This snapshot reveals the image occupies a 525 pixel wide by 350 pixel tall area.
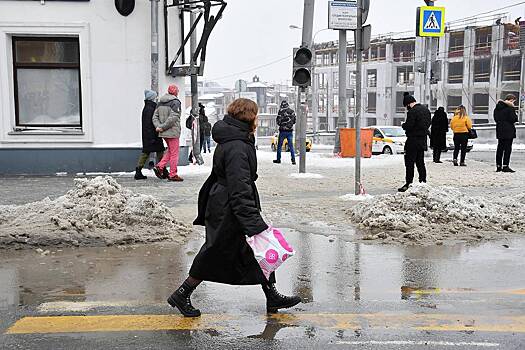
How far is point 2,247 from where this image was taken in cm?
714

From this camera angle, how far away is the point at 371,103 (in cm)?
7275

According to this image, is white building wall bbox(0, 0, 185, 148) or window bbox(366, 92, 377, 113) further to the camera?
window bbox(366, 92, 377, 113)

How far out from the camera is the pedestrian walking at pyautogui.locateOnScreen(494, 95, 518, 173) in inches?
587

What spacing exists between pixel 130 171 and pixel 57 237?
693 cm

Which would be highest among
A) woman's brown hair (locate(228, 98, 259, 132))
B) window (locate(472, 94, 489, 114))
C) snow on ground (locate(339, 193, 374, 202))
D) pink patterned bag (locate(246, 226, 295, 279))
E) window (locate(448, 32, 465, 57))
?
window (locate(448, 32, 465, 57))

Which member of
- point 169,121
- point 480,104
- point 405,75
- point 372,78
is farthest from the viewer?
point 372,78

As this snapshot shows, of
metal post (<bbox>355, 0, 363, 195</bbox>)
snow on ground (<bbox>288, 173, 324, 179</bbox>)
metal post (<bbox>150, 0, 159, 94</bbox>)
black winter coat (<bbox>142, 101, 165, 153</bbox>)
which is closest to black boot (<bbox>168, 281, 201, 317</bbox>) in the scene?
metal post (<bbox>355, 0, 363, 195</bbox>)

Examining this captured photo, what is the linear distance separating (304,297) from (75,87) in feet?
33.5

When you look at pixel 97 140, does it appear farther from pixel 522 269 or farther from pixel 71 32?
pixel 522 269

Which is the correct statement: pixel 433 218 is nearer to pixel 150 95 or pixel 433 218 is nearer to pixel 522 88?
pixel 150 95

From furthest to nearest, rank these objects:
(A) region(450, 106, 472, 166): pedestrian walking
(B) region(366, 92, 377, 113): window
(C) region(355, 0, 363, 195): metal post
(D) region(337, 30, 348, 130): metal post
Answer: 1. (B) region(366, 92, 377, 113): window
2. (D) region(337, 30, 348, 130): metal post
3. (A) region(450, 106, 472, 166): pedestrian walking
4. (C) region(355, 0, 363, 195): metal post

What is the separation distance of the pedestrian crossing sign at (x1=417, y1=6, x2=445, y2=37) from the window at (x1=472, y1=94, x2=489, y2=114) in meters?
41.7

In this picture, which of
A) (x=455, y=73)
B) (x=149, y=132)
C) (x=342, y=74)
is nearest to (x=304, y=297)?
(x=149, y=132)

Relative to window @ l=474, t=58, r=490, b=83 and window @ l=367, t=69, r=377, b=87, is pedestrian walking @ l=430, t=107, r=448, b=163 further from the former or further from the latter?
window @ l=367, t=69, r=377, b=87
